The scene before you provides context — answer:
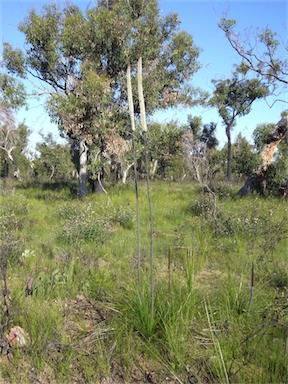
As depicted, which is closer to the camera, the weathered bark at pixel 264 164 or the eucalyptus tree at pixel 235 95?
the weathered bark at pixel 264 164

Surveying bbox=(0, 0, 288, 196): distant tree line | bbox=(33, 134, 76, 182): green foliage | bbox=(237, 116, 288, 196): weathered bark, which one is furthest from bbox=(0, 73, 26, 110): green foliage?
bbox=(33, 134, 76, 182): green foliage

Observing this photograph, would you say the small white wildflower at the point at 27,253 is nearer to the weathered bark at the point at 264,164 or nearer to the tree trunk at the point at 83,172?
the tree trunk at the point at 83,172

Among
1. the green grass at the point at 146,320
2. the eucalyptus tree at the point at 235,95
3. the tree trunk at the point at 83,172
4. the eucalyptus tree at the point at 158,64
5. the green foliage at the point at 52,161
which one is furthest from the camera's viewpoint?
the green foliage at the point at 52,161

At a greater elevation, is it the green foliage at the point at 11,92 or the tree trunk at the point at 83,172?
the green foliage at the point at 11,92

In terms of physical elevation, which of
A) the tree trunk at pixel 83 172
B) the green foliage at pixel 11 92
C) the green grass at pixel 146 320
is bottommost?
the green grass at pixel 146 320

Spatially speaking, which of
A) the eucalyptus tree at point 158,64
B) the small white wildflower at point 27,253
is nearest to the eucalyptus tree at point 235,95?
the eucalyptus tree at point 158,64

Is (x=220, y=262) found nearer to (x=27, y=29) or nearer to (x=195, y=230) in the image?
(x=195, y=230)

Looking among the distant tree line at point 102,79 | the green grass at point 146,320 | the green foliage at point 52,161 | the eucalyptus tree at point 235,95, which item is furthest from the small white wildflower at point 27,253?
the green foliage at point 52,161

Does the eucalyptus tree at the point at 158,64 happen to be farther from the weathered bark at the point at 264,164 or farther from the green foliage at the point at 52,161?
the green foliage at the point at 52,161

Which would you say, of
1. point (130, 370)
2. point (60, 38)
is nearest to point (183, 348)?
point (130, 370)

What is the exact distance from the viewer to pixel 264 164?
10.2 meters

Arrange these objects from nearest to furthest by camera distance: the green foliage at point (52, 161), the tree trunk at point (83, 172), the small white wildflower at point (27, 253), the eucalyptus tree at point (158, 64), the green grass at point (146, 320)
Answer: the green grass at point (146, 320), the small white wildflower at point (27, 253), the eucalyptus tree at point (158, 64), the tree trunk at point (83, 172), the green foliage at point (52, 161)

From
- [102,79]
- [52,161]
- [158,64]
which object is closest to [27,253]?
[102,79]

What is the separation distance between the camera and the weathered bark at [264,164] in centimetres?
1002
